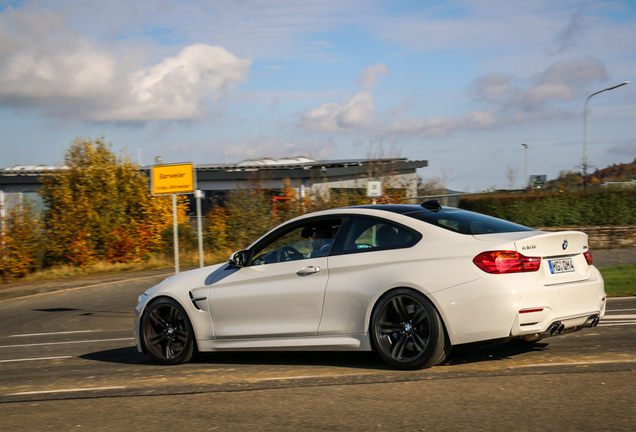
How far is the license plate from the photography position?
5680 millimetres

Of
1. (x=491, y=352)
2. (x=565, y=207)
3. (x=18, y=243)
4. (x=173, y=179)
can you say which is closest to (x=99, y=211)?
(x=18, y=243)

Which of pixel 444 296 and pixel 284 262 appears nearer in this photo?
pixel 444 296

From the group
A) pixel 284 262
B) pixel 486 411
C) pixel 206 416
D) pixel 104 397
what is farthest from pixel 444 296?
pixel 104 397

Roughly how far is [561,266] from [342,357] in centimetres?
230

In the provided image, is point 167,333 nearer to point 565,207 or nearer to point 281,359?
point 281,359

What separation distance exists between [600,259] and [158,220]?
1725 cm

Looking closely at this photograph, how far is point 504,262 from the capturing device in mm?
5484

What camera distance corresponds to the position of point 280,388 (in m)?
5.50

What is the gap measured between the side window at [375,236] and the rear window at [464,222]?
22cm

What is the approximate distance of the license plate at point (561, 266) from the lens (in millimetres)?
5680

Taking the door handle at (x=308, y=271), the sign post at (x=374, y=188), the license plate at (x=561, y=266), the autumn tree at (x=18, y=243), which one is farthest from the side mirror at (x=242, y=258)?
the autumn tree at (x=18, y=243)

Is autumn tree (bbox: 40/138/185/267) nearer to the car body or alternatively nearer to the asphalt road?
the asphalt road

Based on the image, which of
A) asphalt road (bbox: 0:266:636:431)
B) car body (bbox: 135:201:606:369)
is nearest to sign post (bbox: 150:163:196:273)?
asphalt road (bbox: 0:266:636:431)

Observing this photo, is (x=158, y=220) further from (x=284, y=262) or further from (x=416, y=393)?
(x=416, y=393)
